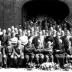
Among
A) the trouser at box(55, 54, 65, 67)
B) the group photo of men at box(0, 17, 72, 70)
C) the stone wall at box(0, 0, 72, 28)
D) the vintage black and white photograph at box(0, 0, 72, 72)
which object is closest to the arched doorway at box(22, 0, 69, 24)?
the stone wall at box(0, 0, 72, 28)

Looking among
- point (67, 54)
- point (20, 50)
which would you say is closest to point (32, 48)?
point (20, 50)

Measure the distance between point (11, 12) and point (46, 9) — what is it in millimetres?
3087

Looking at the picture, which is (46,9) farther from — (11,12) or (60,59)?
(60,59)

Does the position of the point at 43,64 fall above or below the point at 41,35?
below

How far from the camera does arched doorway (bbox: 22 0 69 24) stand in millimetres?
19938

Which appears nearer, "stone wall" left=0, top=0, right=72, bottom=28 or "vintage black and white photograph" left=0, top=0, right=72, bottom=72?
"vintage black and white photograph" left=0, top=0, right=72, bottom=72

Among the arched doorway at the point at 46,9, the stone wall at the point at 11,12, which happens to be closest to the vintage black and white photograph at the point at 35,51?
the stone wall at the point at 11,12

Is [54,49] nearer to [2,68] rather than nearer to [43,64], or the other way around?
[43,64]

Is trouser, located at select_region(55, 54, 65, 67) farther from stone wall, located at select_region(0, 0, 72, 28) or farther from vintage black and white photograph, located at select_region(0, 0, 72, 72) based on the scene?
stone wall, located at select_region(0, 0, 72, 28)

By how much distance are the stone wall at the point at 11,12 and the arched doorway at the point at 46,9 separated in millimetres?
439

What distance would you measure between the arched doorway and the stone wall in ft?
1.44

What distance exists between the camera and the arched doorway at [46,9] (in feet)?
65.4

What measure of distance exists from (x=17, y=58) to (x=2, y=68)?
0.76 m

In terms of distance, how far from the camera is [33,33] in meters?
15.0
